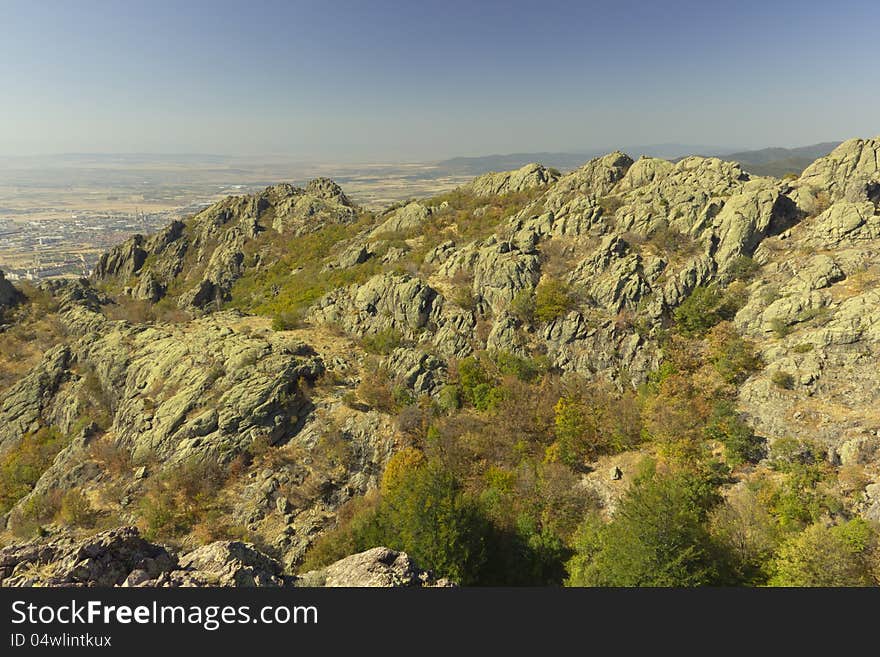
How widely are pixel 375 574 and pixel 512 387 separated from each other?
20.9 m

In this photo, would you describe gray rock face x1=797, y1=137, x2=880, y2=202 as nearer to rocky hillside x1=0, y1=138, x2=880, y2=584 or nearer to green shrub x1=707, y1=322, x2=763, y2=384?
rocky hillside x1=0, y1=138, x2=880, y2=584

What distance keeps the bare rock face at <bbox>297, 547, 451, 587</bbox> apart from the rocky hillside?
359 centimetres

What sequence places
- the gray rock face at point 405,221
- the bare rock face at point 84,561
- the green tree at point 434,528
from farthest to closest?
the gray rock face at point 405,221 < the green tree at point 434,528 < the bare rock face at point 84,561

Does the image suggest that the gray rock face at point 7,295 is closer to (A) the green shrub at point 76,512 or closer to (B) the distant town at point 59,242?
(A) the green shrub at point 76,512

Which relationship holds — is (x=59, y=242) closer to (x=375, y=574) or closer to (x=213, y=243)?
(x=213, y=243)

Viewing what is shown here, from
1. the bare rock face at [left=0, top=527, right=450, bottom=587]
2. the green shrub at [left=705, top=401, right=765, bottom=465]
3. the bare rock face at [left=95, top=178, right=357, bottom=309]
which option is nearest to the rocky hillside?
the green shrub at [left=705, top=401, right=765, bottom=465]

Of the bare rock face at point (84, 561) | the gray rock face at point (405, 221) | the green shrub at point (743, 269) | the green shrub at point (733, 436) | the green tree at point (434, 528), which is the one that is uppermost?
the gray rock face at point (405, 221)

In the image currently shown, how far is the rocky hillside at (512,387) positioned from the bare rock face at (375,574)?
359cm

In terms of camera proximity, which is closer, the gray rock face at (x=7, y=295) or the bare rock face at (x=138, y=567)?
the bare rock face at (x=138, y=567)

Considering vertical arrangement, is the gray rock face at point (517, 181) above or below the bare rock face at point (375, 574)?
above

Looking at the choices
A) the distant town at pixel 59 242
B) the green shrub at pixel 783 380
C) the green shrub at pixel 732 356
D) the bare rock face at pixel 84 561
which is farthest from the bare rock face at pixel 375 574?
the distant town at pixel 59 242

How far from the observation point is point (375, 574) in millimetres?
14602

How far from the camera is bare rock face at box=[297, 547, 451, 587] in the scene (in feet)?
47.1

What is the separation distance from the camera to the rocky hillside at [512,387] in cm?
2366
